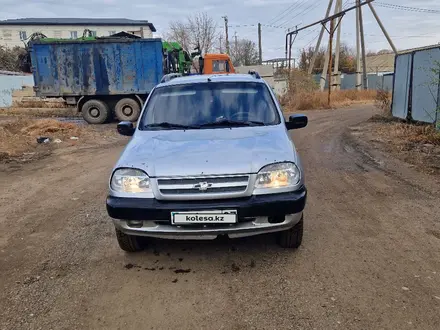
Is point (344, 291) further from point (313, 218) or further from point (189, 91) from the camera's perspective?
point (189, 91)

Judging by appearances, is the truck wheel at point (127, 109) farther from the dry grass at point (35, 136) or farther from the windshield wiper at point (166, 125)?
the windshield wiper at point (166, 125)

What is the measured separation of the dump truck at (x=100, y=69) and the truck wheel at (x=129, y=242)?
12.3 m

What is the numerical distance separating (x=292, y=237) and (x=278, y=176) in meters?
0.71

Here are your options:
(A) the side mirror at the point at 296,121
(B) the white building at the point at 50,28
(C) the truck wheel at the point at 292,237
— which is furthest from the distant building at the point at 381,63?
(C) the truck wheel at the point at 292,237

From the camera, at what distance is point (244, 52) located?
55625 mm

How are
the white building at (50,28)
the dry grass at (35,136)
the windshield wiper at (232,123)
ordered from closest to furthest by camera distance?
the windshield wiper at (232,123) < the dry grass at (35,136) < the white building at (50,28)

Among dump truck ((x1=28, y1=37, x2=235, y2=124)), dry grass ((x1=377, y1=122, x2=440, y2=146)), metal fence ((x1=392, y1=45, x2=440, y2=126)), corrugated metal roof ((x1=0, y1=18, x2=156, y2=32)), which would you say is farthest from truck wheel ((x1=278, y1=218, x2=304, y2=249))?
corrugated metal roof ((x1=0, y1=18, x2=156, y2=32))

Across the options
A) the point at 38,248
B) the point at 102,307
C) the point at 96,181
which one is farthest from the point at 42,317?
the point at 96,181

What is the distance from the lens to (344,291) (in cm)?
297

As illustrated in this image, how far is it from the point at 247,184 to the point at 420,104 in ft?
31.0

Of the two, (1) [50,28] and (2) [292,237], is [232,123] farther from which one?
(1) [50,28]

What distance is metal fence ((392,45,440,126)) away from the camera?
983 cm

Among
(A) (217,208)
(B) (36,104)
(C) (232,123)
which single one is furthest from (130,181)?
(B) (36,104)

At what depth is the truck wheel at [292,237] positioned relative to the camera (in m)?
3.56
